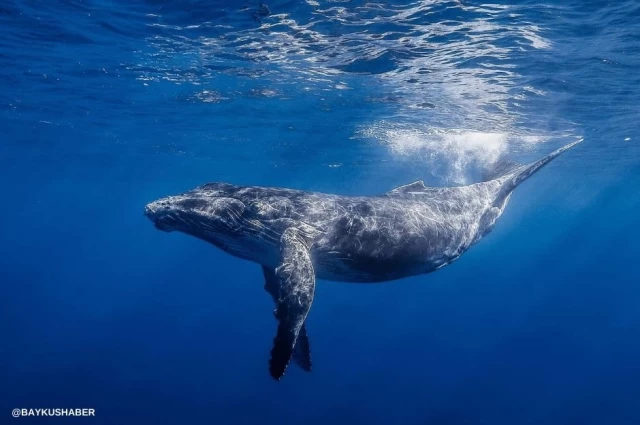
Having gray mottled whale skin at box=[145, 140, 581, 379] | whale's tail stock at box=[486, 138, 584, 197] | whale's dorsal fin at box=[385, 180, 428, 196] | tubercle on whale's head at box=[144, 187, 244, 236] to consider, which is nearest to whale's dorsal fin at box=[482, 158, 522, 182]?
whale's tail stock at box=[486, 138, 584, 197]

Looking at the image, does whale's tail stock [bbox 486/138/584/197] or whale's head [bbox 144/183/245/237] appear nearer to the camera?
whale's head [bbox 144/183/245/237]

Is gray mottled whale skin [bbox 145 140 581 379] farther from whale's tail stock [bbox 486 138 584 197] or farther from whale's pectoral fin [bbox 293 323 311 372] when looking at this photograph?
whale's tail stock [bbox 486 138 584 197]

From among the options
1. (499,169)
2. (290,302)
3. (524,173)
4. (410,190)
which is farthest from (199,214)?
(499,169)

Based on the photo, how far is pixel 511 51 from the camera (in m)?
15.0

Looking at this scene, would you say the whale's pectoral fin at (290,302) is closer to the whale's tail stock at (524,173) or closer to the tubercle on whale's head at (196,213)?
the tubercle on whale's head at (196,213)

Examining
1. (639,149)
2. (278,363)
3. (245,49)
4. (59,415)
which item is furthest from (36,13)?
(639,149)

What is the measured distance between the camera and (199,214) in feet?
23.2

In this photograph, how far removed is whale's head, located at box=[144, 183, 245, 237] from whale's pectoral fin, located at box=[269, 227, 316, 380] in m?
1.25

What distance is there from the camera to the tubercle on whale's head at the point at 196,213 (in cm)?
704

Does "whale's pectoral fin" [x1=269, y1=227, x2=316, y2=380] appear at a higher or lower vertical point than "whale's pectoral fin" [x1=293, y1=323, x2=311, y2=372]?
higher

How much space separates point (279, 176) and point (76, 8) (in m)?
46.6

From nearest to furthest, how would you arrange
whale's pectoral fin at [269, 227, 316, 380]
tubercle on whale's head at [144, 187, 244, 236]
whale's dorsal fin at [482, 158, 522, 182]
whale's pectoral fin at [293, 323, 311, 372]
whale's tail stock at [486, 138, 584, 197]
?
whale's pectoral fin at [269, 227, 316, 380] → tubercle on whale's head at [144, 187, 244, 236] → whale's pectoral fin at [293, 323, 311, 372] → whale's tail stock at [486, 138, 584, 197] → whale's dorsal fin at [482, 158, 522, 182]

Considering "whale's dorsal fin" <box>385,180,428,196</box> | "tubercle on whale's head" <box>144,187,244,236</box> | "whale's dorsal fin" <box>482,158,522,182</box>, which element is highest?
"tubercle on whale's head" <box>144,187,244,236</box>

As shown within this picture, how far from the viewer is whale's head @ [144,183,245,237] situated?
7.05 m
